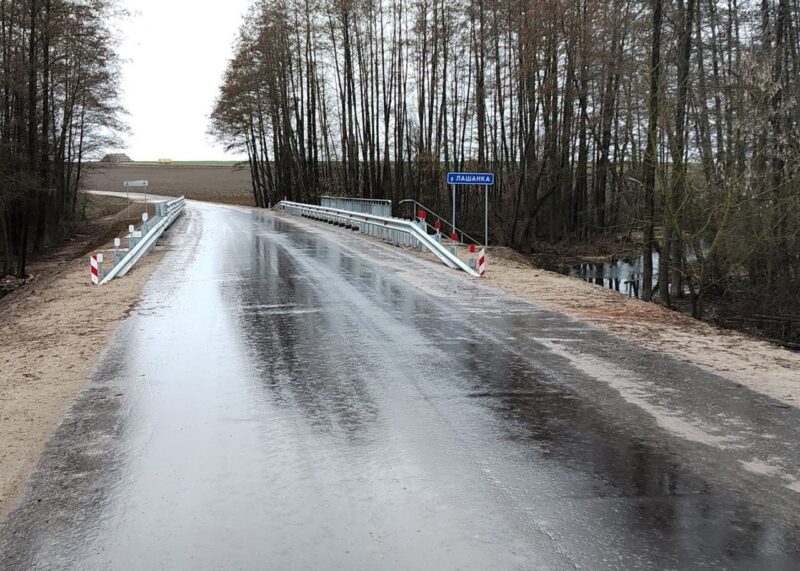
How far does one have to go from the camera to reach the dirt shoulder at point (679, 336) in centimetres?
693

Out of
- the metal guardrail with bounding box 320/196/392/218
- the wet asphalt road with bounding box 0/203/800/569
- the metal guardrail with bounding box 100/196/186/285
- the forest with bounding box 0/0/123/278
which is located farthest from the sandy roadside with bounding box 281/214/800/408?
the forest with bounding box 0/0/123/278

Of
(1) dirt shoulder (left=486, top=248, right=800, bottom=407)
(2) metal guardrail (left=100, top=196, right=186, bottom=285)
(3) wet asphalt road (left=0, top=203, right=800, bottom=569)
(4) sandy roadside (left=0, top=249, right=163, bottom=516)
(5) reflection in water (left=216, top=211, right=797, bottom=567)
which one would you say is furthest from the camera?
(2) metal guardrail (left=100, top=196, right=186, bottom=285)

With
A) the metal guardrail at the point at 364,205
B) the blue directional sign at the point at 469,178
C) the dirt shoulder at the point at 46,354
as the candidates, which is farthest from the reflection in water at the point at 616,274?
the dirt shoulder at the point at 46,354

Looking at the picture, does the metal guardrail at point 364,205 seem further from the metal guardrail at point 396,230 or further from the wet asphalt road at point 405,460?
the wet asphalt road at point 405,460

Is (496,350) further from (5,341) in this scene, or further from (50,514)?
(5,341)

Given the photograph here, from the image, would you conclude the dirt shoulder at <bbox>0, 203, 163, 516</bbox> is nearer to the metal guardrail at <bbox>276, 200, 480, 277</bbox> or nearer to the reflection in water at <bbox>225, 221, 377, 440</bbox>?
the reflection in water at <bbox>225, 221, 377, 440</bbox>

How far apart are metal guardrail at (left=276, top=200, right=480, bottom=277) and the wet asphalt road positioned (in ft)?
29.0

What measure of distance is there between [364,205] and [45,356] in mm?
24944

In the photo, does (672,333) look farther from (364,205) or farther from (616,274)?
(364,205)

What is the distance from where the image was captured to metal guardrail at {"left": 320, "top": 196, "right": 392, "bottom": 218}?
2906 centimetres

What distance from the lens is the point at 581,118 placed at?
30.5m

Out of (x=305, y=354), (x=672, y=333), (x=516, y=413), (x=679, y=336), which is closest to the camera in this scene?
(x=516, y=413)

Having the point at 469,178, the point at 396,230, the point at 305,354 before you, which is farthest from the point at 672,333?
the point at 396,230

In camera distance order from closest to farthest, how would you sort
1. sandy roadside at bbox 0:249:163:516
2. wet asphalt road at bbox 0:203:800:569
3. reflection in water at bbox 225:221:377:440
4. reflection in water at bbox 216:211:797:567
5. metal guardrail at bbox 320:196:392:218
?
wet asphalt road at bbox 0:203:800:569 → reflection in water at bbox 216:211:797:567 → sandy roadside at bbox 0:249:163:516 → reflection in water at bbox 225:221:377:440 → metal guardrail at bbox 320:196:392:218
